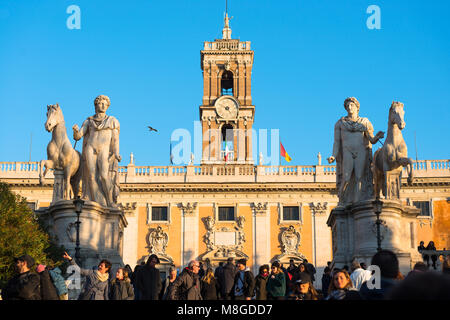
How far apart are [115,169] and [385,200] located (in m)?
9.19

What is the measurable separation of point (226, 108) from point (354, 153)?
40.0 metres

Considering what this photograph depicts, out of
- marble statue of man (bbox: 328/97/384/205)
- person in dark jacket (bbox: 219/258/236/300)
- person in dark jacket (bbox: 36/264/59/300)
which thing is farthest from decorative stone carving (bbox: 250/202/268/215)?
person in dark jacket (bbox: 36/264/59/300)

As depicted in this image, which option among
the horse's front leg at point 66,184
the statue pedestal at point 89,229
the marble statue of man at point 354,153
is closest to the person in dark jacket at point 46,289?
the statue pedestal at point 89,229

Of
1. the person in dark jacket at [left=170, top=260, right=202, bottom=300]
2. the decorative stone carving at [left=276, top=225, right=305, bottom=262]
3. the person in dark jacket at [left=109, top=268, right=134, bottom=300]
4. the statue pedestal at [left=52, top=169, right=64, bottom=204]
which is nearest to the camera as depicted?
the person in dark jacket at [left=109, top=268, right=134, bottom=300]

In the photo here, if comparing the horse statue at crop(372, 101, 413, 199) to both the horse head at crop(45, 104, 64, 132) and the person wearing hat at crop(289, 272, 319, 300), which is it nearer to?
the horse head at crop(45, 104, 64, 132)

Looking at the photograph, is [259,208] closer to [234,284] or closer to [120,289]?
[234,284]

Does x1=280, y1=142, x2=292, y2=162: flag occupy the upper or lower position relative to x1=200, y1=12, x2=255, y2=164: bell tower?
lower

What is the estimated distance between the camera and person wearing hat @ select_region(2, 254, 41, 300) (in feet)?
35.2

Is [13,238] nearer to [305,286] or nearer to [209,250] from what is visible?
[305,286]

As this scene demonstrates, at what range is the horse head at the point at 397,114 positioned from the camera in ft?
77.1

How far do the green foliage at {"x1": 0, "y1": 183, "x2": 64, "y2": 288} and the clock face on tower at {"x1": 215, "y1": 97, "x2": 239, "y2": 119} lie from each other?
37.1 meters

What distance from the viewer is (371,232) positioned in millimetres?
23359

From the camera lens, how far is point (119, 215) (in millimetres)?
24812
